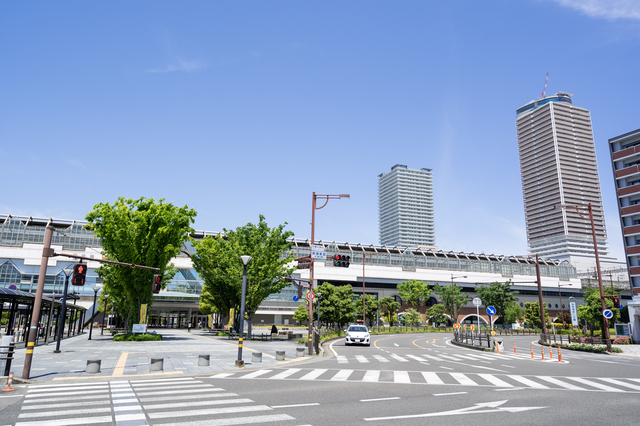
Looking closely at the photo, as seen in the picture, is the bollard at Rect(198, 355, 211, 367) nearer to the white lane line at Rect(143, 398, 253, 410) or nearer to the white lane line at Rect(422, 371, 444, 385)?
the white lane line at Rect(143, 398, 253, 410)

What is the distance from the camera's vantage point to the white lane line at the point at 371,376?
15088 millimetres

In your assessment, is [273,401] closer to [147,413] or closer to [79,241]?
[147,413]

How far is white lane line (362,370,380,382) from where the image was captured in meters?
15.1

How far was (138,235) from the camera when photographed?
3400 centimetres

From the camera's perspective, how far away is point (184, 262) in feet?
291

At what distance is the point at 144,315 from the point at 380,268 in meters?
78.3

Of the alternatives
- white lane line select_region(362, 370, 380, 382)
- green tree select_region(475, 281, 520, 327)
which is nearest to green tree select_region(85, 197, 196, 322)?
white lane line select_region(362, 370, 380, 382)

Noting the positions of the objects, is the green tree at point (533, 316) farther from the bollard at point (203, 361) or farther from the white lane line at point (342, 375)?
the bollard at point (203, 361)

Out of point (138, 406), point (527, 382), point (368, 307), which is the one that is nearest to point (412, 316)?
point (368, 307)

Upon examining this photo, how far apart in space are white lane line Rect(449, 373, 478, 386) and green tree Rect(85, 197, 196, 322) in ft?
85.3

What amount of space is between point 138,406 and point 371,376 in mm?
8923

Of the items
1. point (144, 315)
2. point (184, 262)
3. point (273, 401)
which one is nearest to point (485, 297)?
point (184, 262)

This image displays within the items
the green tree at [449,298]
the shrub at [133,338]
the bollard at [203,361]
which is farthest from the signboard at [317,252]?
the green tree at [449,298]

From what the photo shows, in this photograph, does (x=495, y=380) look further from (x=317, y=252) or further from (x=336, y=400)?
(x=317, y=252)
